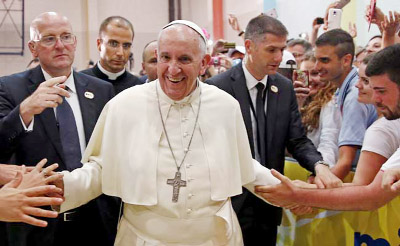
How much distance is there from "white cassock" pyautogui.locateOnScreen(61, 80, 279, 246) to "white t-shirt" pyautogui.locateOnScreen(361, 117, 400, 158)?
81 cm

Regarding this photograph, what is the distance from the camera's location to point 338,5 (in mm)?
6824

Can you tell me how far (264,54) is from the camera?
12.7ft

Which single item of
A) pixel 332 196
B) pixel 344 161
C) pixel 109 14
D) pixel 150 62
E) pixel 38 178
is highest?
pixel 109 14

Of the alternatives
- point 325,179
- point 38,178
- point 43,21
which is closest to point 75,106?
point 43,21

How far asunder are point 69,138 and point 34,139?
0.66 feet

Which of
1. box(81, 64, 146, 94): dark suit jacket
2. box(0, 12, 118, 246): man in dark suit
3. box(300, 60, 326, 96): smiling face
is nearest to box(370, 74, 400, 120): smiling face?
box(300, 60, 326, 96): smiling face

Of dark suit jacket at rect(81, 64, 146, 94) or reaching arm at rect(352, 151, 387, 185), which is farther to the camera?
dark suit jacket at rect(81, 64, 146, 94)

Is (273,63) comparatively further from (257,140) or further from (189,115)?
(189,115)

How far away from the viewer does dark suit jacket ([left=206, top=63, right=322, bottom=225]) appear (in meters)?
3.71

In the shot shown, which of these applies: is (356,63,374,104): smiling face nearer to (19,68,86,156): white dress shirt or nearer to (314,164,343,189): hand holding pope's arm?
(314,164,343,189): hand holding pope's arm

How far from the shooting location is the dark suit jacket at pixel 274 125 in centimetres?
371

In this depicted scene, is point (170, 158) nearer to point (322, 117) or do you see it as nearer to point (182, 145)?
point (182, 145)

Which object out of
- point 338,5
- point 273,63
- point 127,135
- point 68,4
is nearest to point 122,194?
point 127,135

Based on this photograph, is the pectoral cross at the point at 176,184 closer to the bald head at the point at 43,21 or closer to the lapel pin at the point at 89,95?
the lapel pin at the point at 89,95
